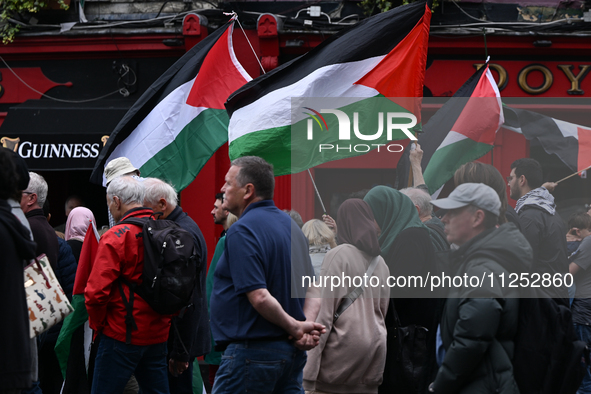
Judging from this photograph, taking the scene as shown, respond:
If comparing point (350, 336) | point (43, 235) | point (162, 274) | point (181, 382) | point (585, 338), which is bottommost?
point (181, 382)

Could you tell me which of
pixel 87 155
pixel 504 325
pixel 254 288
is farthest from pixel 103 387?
pixel 87 155

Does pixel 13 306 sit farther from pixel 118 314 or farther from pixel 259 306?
pixel 118 314


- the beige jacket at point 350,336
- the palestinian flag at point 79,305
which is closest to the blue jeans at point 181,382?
the palestinian flag at point 79,305

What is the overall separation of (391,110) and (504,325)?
2.21m

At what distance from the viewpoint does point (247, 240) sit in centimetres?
333

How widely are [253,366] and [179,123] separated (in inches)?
129

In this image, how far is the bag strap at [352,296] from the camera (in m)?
3.83

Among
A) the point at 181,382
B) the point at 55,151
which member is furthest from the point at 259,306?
the point at 55,151

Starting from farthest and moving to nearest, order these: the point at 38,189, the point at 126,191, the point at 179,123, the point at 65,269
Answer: the point at 179,123, the point at 65,269, the point at 38,189, the point at 126,191

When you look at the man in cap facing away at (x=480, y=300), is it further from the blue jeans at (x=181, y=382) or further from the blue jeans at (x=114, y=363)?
the blue jeans at (x=181, y=382)

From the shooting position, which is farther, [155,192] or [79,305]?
[155,192]

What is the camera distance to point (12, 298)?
106 inches

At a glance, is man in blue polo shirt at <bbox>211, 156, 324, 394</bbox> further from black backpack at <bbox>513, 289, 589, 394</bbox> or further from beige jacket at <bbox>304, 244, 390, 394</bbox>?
black backpack at <bbox>513, 289, 589, 394</bbox>

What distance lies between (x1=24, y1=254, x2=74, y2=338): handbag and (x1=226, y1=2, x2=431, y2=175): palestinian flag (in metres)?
1.85
